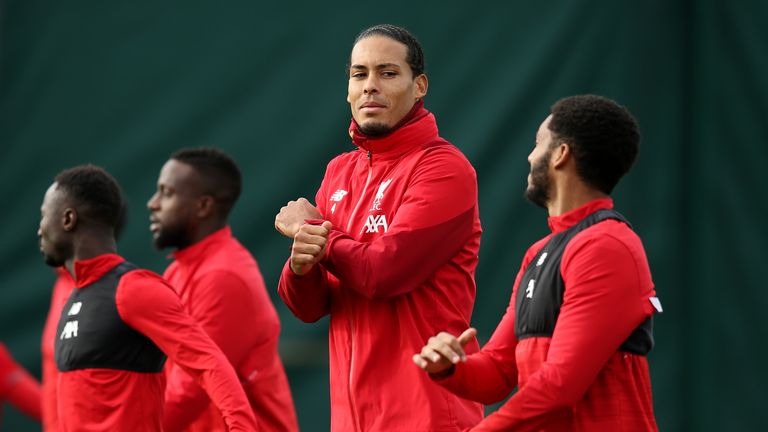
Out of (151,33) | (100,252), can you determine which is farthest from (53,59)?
(100,252)

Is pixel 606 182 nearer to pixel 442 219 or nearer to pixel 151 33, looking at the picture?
pixel 442 219

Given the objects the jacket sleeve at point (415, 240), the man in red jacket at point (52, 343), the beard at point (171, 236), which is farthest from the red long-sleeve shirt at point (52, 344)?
the jacket sleeve at point (415, 240)

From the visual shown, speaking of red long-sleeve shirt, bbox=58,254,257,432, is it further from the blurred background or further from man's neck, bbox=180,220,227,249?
the blurred background

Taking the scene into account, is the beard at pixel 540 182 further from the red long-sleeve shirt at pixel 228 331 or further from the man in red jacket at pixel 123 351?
the red long-sleeve shirt at pixel 228 331

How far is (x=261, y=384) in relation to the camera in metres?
4.45

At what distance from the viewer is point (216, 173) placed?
4859 mm

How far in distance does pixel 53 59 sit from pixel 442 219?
410 cm

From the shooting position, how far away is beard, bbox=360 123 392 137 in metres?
3.42

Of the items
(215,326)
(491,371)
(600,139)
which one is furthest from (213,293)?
(600,139)

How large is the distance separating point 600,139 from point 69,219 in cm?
198

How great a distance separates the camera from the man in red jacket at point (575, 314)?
8.87 feet

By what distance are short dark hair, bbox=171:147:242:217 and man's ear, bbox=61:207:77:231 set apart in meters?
0.81

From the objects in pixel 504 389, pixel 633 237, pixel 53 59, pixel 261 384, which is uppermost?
pixel 53 59

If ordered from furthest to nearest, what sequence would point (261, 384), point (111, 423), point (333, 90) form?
point (333, 90) < point (261, 384) < point (111, 423)
